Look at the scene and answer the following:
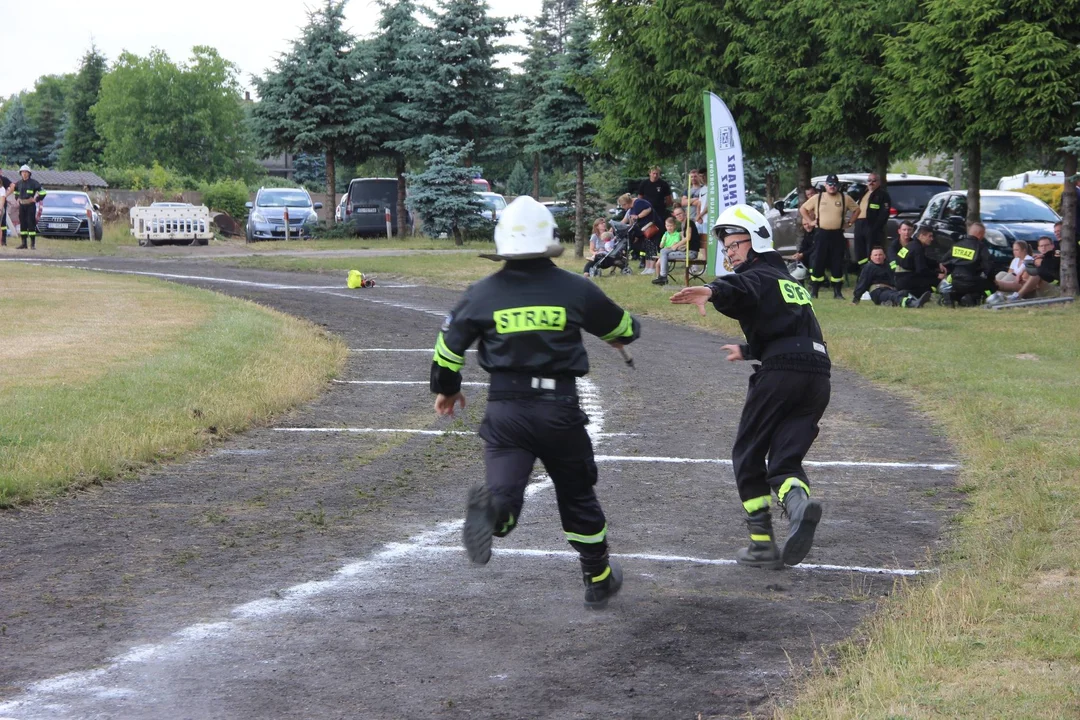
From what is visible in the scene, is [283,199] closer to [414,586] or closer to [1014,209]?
[1014,209]

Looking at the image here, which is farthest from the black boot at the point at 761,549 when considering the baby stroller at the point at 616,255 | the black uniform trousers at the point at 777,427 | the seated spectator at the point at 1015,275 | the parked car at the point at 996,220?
the baby stroller at the point at 616,255

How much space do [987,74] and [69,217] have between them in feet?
99.3

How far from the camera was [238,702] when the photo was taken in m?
4.57

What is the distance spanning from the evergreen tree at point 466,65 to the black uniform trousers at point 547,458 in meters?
40.7

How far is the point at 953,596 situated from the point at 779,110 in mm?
23150

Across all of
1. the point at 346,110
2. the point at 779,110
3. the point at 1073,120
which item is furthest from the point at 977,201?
the point at 346,110

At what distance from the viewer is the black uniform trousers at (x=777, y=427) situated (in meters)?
6.73

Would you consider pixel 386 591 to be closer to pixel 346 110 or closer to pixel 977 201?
pixel 977 201

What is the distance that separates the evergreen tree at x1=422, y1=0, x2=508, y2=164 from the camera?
151ft

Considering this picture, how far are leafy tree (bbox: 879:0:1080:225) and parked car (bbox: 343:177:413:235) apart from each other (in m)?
25.4

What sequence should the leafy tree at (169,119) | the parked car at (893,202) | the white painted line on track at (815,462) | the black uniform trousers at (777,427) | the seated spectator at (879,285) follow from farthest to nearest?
the leafy tree at (169,119)
the parked car at (893,202)
the seated spectator at (879,285)
the white painted line on track at (815,462)
the black uniform trousers at (777,427)

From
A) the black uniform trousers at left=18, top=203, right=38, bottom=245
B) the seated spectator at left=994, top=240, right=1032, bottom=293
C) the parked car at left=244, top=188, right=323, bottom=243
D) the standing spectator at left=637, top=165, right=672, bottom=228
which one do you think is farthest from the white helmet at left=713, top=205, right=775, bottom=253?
the parked car at left=244, top=188, right=323, bottom=243

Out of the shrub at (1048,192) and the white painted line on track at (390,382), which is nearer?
the white painted line on track at (390,382)

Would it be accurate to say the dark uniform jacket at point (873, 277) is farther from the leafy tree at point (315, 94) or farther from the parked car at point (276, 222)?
the leafy tree at point (315, 94)
